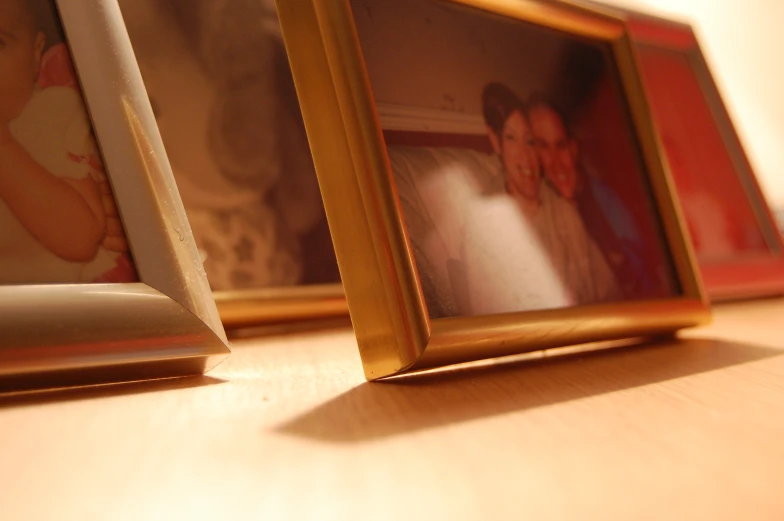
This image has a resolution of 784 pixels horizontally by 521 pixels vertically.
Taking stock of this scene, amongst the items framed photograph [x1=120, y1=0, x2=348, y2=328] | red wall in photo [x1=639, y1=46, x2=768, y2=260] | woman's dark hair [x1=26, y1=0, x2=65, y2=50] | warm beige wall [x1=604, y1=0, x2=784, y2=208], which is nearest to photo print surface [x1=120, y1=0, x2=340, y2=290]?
framed photograph [x1=120, y1=0, x2=348, y2=328]

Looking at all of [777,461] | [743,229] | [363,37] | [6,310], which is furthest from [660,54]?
[6,310]

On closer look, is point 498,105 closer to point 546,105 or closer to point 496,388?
point 546,105

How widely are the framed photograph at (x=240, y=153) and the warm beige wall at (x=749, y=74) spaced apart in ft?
3.41

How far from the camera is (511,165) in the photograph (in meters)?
0.56

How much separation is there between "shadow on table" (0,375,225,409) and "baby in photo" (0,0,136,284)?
0.08 meters

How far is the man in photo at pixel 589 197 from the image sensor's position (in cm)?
60

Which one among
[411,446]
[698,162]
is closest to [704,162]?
[698,162]

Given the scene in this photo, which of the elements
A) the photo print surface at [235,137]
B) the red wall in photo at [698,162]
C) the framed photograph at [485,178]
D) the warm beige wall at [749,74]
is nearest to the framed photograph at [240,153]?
the photo print surface at [235,137]

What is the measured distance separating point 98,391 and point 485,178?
35 cm

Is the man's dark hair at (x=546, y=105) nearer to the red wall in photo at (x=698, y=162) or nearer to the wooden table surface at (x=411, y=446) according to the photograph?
the wooden table surface at (x=411, y=446)

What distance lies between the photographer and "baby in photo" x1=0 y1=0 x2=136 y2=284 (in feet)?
1.50

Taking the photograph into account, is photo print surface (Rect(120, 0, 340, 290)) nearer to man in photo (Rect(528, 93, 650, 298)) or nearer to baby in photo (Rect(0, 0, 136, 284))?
A: baby in photo (Rect(0, 0, 136, 284))

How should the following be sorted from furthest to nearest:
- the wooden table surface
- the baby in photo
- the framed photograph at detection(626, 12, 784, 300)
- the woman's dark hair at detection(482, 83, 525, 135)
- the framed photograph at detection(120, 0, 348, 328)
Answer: the framed photograph at detection(626, 12, 784, 300) → the framed photograph at detection(120, 0, 348, 328) → the woman's dark hair at detection(482, 83, 525, 135) → the baby in photo → the wooden table surface

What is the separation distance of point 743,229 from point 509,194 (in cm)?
64
